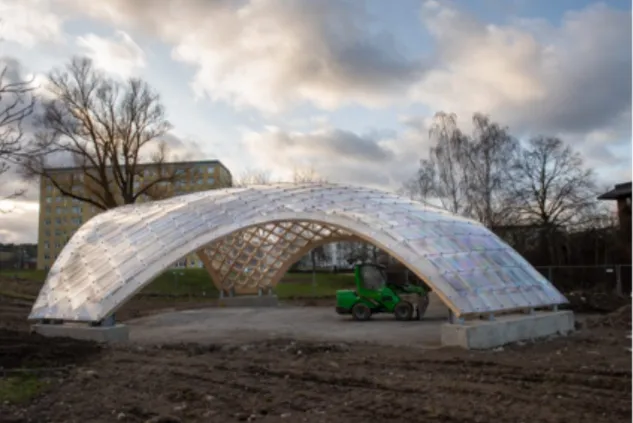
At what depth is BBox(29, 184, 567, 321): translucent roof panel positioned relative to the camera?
1124 cm

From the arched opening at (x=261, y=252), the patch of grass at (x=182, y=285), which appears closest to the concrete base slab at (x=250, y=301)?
the arched opening at (x=261, y=252)

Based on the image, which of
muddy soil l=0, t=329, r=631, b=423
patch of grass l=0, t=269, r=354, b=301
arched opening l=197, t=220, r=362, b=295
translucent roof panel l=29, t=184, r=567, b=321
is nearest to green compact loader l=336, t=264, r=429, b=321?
translucent roof panel l=29, t=184, r=567, b=321

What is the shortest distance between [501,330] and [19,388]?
7.86 m

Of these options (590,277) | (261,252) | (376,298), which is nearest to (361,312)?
(376,298)

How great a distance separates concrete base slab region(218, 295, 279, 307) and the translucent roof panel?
7.76m

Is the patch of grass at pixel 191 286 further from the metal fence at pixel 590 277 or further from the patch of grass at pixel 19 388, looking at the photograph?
the patch of grass at pixel 19 388

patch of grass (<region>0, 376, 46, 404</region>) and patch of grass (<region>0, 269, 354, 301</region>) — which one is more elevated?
patch of grass (<region>0, 269, 354, 301</region>)

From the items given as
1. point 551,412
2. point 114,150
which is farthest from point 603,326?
point 114,150

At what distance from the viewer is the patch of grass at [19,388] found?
6.47 metres

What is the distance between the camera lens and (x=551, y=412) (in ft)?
19.2

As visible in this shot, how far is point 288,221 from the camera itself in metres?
14.0

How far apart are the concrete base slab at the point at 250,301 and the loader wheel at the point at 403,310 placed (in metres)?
8.20

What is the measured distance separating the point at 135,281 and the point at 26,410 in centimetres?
574

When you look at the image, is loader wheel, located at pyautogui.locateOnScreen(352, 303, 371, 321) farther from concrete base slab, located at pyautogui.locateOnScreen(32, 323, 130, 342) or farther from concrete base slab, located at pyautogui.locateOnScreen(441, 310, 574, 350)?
concrete base slab, located at pyautogui.locateOnScreen(32, 323, 130, 342)
